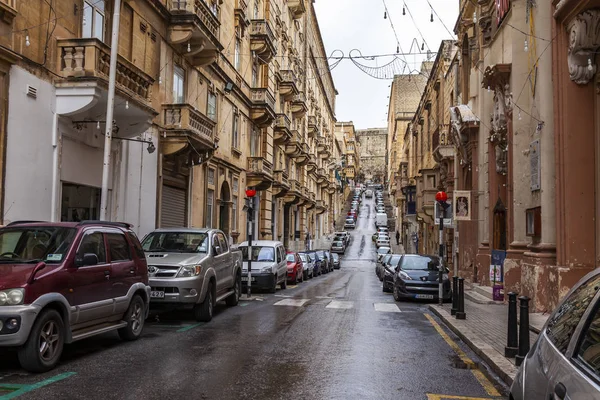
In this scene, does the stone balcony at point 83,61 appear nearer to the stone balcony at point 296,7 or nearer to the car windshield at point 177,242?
the car windshield at point 177,242

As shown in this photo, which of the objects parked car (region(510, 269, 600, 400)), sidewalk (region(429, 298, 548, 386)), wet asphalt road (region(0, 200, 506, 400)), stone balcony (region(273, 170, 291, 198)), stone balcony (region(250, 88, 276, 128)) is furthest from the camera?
stone balcony (region(273, 170, 291, 198))

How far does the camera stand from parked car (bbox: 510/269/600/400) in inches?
111

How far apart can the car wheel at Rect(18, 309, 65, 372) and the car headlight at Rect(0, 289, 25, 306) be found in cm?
35

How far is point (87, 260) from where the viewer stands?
7.77 m

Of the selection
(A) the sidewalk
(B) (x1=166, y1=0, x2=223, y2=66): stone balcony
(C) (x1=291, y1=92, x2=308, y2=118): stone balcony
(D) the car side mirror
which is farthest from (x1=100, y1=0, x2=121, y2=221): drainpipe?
(C) (x1=291, y1=92, x2=308, y2=118): stone balcony

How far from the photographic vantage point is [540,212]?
13930mm

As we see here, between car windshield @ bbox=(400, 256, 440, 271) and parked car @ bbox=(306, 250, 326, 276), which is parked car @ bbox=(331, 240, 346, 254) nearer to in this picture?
parked car @ bbox=(306, 250, 326, 276)

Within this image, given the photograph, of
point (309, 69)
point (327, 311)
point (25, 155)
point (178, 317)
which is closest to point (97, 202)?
point (25, 155)

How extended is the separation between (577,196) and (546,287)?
2.09 m

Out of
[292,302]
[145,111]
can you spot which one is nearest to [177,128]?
[145,111]

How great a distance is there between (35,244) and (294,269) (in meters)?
18.6

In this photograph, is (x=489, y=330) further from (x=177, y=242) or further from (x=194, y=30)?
(x=194, y=30)

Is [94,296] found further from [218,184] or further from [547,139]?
[218,184]

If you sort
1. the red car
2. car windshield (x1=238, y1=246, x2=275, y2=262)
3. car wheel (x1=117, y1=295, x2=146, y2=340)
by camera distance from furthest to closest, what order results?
the red car
car windshield (x1=238, y1=246, x2=275, y2=262)
car wheel (x1=117, y1=295, x2=146, y2=340)
